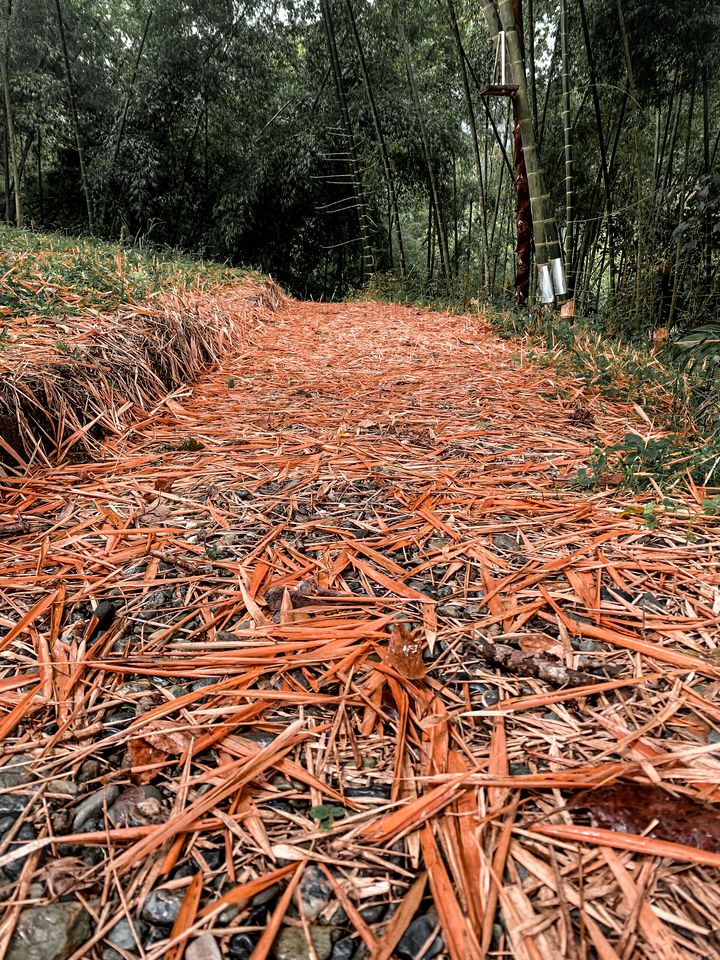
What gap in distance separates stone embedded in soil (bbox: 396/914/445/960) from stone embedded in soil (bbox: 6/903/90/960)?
258 millimetres

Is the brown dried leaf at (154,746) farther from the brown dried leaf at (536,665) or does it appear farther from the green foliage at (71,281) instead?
the green foliage at (71,281)

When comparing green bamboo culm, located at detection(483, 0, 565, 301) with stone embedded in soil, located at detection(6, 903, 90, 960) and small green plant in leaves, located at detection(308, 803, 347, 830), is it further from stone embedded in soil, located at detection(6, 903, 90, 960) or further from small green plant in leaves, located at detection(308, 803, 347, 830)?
stone embedded in soil, located at detection(6, 903, 90, 960)

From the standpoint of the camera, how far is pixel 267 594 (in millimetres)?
924

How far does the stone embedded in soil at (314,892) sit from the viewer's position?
19.2 inches

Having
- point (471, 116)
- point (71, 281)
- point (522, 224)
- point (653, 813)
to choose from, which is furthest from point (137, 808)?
point (471, 116)

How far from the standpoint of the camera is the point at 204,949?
Result: 46 centimetres

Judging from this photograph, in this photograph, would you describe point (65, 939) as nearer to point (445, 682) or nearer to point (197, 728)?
point (197, 728)

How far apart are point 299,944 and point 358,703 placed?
0.27 meters

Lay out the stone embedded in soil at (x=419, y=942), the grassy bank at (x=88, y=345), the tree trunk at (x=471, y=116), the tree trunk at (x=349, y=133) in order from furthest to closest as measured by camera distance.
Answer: the tree trunk at (x=349, y=133), the tree trunk at (x=471, y=116), the grassy bank at (x=88, y=345), the stone embedded in soil at (x=419, y=942)

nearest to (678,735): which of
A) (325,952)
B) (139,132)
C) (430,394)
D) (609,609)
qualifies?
(609,609)

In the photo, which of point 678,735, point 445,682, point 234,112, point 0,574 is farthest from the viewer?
point 234,112

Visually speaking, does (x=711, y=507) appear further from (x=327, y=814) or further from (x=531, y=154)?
(x=531, y=154)

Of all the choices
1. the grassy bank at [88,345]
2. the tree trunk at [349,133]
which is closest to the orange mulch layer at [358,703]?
the grassy bank at [88,345]

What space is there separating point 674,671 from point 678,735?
4.3 inches
